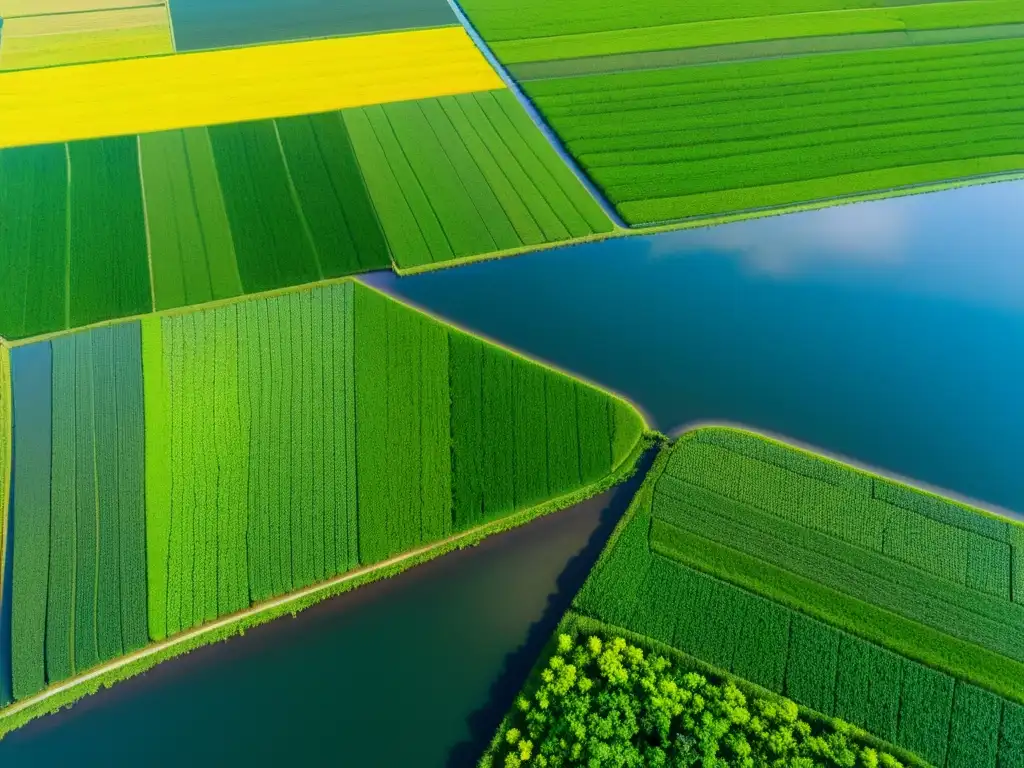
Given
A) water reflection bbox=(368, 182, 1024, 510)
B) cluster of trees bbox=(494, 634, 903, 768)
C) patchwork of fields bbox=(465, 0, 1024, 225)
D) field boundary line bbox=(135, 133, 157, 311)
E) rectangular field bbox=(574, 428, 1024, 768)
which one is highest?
patchwork of fields bbox=(465, 0, 1024, 225)

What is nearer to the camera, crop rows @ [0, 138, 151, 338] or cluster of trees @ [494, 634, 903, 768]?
cluster of trees @ [494, 634, 903, 768]

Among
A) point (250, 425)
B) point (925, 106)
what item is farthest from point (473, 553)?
point (925, 106)

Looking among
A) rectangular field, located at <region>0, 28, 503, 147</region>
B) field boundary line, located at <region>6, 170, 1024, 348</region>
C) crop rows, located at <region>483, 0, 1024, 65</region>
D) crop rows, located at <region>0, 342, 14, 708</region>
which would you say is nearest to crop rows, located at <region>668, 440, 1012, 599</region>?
field boundary line, located at <region>6, 170, 1024, 348</region>

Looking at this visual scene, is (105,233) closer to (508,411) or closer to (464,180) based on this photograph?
(464,180)

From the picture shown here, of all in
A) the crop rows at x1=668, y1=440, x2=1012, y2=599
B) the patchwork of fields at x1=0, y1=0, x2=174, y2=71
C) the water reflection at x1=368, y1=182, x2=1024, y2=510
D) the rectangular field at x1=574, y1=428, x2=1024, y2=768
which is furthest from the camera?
the patchwork of fields at x1=0, y1=0, x2=174, y2=71

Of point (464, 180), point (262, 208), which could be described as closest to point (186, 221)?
point (262, 208)

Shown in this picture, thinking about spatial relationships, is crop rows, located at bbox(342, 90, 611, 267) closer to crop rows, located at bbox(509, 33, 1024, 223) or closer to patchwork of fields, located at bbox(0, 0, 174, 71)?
crop rows, located at bbox(509, 33, 1024, 223)
